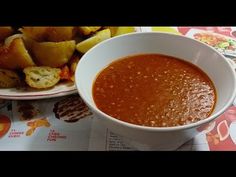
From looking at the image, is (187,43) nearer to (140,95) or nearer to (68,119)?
(140,95)

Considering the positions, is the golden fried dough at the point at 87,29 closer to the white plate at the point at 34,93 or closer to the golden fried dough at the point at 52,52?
the golden fried dough at the point at 52,52

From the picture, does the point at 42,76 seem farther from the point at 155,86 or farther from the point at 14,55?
the point at 155,86

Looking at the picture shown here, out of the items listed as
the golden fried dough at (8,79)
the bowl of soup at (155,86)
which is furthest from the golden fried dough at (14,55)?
the bowl of soup at (155,86)

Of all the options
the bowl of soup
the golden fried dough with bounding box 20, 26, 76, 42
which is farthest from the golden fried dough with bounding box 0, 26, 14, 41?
the bowl of soup

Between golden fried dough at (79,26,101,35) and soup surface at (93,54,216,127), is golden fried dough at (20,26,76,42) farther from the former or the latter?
soup surface at (93,54,216,127)

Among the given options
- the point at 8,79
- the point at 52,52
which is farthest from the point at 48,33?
the point at 8,79
